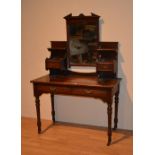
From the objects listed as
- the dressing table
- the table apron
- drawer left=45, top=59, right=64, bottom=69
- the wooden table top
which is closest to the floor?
the dressing table

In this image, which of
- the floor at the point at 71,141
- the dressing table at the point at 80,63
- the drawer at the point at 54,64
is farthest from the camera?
the drawer at the point at 54,64

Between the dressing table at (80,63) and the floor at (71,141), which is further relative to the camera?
the dressing table at (80,63)

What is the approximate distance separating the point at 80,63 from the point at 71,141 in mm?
1151

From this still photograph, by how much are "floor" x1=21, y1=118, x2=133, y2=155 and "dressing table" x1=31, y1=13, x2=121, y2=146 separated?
0.16 metres

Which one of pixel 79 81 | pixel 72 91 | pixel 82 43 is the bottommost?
pixel 72 91

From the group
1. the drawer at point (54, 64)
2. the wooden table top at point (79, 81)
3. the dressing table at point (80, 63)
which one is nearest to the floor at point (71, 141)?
the dressing table at point (80, 63)

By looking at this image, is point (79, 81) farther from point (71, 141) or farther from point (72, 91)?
point (71, 141)

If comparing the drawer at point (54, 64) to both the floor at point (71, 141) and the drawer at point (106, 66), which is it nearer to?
the drawer at point (106, 66)

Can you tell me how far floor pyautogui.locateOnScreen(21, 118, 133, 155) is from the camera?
319 centimetres

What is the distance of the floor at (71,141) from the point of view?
10.5ft

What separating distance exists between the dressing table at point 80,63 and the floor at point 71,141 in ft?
0.52

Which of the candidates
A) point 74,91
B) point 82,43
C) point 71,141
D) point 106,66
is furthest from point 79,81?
point 71,141

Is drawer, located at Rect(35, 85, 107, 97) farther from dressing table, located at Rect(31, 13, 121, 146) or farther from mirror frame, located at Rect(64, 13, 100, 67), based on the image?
mirror frame, located at Rect(64, 13, 100, 67)

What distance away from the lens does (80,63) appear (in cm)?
386
